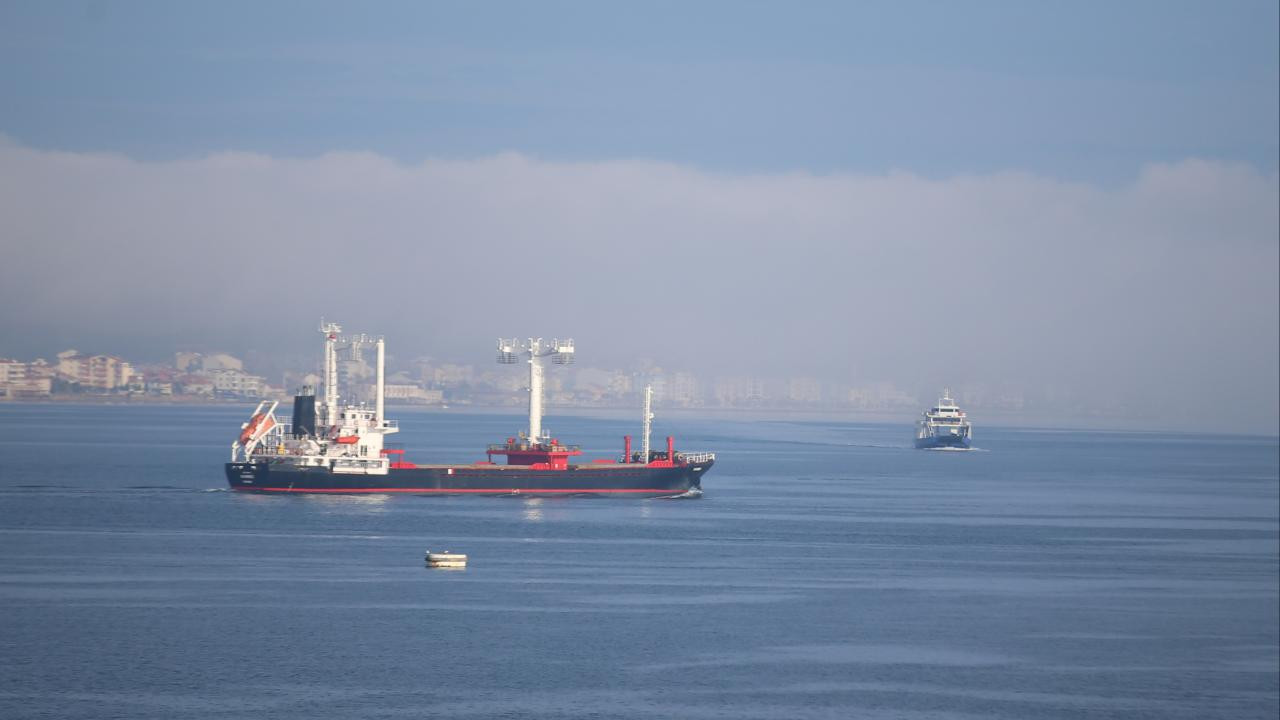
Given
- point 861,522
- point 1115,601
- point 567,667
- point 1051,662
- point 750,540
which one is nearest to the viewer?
point 567,667

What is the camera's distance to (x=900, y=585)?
56781 millimetres

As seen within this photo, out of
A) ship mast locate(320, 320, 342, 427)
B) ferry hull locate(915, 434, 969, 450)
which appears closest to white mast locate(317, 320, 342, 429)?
ship mast locate(320, 320, 342, 427)

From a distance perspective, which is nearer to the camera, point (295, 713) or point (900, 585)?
point (295, 713)

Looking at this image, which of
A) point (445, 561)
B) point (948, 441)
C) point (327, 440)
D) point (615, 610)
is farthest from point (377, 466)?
point (948, 441)

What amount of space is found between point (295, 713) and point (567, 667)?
8134 mm

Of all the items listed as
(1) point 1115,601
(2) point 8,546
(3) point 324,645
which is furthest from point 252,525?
(1) point 1115,601

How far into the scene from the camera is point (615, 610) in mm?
49031

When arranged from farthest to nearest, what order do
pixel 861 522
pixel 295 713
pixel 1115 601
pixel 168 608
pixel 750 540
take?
pixel 861 522 → pixel 750 540 → pixel 1115 601 → pixel 168 608 → pixel 295 713

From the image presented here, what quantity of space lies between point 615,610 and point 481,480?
1650 inches

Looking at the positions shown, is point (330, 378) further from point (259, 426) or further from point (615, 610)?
point (615, 610)

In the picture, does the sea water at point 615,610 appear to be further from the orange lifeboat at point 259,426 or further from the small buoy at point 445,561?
the orange lifeboat at point 259,426

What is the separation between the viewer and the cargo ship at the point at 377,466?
8631 cm

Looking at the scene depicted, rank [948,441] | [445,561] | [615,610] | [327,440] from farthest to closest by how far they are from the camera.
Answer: [948,441]
[327,440]
[445,561]
[615,610]

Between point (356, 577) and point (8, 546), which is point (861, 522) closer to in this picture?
point (356, 577)
